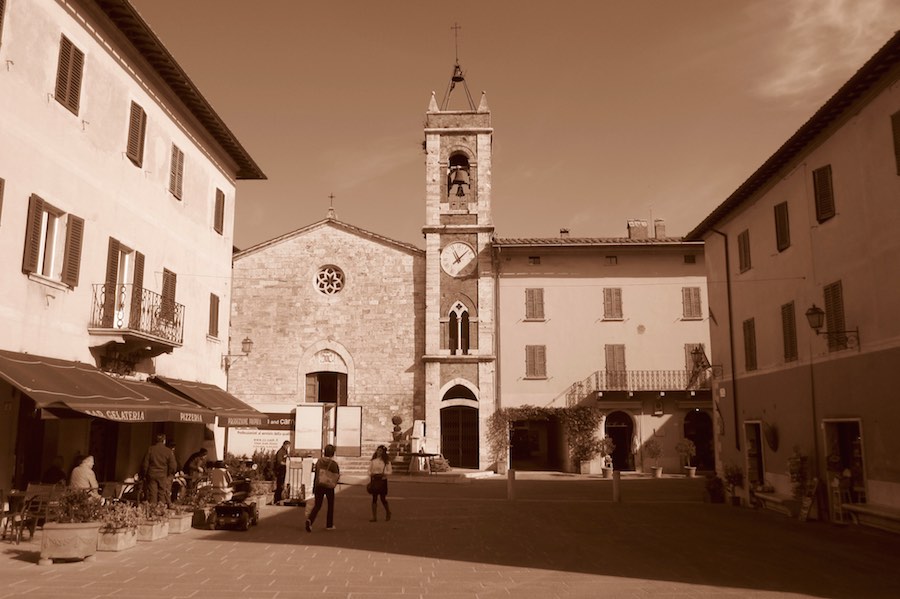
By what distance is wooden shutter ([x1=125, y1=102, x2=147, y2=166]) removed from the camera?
48.0ft

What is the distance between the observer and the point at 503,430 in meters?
29.0

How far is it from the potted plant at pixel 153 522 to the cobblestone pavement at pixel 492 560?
16 cm

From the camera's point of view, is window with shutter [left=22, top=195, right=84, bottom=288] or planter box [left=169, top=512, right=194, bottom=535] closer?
window with shutter [left=22, top=195, right=84, bottom=288]

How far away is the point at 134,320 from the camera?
46.3 ft

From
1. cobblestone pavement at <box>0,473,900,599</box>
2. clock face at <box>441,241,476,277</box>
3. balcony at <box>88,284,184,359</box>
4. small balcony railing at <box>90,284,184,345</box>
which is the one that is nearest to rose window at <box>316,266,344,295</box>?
clock face at <box>441,241,476,277</box>

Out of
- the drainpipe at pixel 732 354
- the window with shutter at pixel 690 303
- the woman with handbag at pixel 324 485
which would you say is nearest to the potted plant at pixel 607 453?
the window with shutter at pixel 690 303

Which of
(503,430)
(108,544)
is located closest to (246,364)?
(503,430)

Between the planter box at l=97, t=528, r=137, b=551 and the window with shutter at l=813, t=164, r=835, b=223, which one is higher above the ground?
the window with shutter at l=813, t=164, r=835, b=223

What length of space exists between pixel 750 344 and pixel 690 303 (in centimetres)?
1226

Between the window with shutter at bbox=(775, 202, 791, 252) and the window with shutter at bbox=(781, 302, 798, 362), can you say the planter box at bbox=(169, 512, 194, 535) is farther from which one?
the window with shutter at bbox=(775, 202, 791, 252)

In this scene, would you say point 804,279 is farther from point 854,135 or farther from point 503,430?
point 503,430

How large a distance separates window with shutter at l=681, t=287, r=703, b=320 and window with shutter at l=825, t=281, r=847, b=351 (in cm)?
1594

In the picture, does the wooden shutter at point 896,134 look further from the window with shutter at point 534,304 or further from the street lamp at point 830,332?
the window with shutter at point 534,304

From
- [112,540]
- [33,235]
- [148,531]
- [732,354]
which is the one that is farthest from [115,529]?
[732,354]
